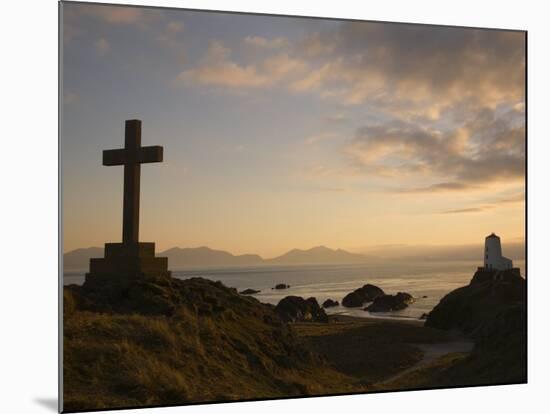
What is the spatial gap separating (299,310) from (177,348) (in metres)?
1.15

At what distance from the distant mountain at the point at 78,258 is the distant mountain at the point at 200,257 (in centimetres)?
59

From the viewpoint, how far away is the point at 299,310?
8.22 m

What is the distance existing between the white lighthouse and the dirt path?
0.74m

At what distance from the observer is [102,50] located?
25.2 ft

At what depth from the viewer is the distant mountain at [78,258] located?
7.50m

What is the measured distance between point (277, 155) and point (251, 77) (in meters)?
0.71

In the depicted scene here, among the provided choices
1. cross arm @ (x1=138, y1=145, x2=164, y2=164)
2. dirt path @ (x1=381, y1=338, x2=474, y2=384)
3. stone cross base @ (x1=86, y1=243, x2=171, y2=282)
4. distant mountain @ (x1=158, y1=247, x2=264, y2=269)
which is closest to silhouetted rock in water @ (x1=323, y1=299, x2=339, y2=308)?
distant mountain @ (x1=158, y1=247, x2=264, y2=269)

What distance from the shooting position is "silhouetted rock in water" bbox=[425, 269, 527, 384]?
866 cm

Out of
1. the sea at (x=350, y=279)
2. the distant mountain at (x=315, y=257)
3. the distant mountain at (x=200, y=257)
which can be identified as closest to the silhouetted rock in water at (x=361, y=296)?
the sea at (x=350, y=279)

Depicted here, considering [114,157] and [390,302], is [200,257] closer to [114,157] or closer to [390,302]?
[114,157]

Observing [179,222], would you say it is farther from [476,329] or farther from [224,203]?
[476,329]

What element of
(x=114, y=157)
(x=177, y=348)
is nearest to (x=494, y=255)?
(x=177, y=348)

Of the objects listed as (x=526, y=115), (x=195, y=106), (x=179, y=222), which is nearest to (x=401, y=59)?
(x=526, y=115)

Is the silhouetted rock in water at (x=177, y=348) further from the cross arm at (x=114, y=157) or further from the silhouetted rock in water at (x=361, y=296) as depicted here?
the cross arm at (x=114, y=157)
